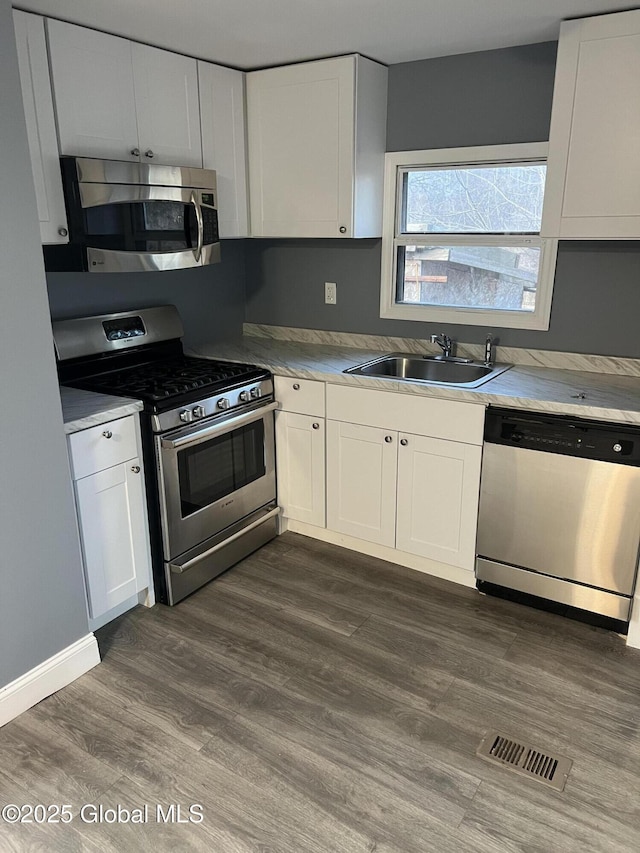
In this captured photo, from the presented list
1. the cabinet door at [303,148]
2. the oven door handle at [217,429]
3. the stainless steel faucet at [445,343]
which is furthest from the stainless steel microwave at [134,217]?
the stainless steel faucet at [445,343]

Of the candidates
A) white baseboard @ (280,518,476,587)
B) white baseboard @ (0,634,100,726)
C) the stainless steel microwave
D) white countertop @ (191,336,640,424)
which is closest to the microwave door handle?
the stainless steel microwave

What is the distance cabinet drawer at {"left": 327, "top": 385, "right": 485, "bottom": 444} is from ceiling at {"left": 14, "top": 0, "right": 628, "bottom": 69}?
146cm

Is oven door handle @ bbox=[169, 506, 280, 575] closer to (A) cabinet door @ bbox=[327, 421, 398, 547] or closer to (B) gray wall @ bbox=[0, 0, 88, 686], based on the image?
(A) cabinet door @ bbox=[327, 421, 398, 547]

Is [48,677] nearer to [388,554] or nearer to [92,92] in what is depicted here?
[388,554]

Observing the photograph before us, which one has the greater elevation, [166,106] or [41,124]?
[166,106]

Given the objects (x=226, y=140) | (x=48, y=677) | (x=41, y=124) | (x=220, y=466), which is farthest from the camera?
(x=226, y=140)

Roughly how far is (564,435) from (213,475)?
4.91 ft

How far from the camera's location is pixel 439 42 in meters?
2.79

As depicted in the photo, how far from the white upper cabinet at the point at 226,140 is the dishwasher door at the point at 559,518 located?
1.78 m

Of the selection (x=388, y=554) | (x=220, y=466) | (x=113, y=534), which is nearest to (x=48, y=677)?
(x=113, y=534)

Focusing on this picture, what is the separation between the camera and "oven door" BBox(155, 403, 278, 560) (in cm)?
267

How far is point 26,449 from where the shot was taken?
2.08 m

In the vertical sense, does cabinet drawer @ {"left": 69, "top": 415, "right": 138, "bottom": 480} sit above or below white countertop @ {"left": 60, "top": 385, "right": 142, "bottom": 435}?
below

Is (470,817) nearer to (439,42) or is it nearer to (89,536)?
(89,536)
